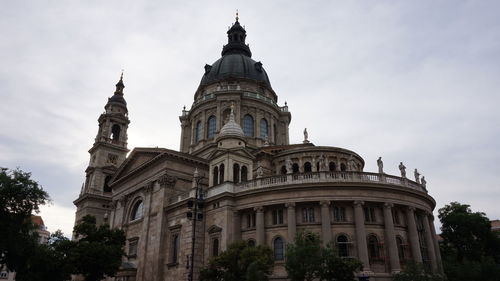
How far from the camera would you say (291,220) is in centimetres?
2983

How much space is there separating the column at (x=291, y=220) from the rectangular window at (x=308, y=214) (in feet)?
2.92

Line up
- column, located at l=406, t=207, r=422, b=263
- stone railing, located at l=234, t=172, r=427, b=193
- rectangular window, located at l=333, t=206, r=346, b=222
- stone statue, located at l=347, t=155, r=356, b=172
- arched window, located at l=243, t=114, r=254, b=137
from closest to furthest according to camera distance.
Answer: column, located at l=406, t=207, r=422, b=263
rectangular window, located at l=333, t=206, r=346, b=222
stone railing, located at l=234, t=172, r=427, b=193
stone statue, located at l=347, t=155, r=356, b=172
arched window, located at l=243, t=114, r=254, b=137

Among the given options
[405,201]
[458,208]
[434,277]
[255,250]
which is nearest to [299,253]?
[255,250]

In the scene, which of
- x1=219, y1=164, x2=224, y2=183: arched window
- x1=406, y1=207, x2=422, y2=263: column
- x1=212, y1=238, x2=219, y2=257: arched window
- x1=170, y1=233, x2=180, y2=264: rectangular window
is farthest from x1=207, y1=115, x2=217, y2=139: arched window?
x1=406, y1=207, x2=422, y2=263: column

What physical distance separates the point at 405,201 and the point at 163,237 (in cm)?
2129

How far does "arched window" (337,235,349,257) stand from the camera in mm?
28844

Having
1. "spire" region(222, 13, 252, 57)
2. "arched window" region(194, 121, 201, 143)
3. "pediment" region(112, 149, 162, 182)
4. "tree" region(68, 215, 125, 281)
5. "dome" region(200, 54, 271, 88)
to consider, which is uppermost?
"spire" region(222, 13, 252, 57)

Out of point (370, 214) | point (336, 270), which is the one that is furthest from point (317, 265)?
point (370, 214)

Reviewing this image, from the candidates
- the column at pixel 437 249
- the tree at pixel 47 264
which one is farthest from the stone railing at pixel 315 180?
the tree at pixel 47 264

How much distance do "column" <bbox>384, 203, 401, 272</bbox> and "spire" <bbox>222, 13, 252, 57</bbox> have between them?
3982cm

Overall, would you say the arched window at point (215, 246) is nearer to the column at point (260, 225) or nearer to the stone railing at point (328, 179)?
the column at point (260, 225)

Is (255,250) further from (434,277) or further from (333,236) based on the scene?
(434,277)

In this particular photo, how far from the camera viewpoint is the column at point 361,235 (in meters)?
28.0

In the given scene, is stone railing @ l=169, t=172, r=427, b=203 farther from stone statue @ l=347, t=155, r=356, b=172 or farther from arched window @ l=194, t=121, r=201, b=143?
arched window @ l=194, t=121, r=201, b=143
